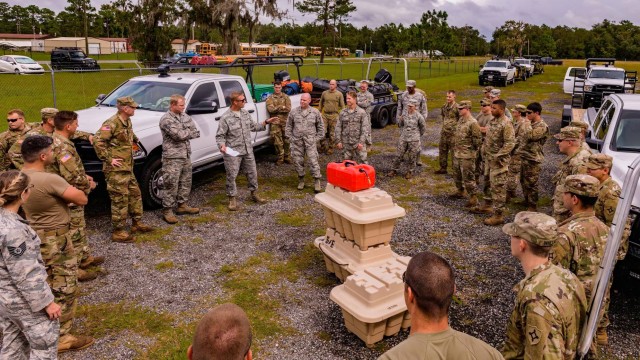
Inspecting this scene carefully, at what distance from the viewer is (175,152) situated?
21.2 feet

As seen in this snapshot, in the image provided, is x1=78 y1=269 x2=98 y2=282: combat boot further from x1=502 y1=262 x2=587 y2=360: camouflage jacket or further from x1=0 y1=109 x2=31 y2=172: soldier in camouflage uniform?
x1=502 y1=262 x2=587 y2=360: camouflage jacket

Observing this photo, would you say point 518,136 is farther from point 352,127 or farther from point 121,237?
point 121,237

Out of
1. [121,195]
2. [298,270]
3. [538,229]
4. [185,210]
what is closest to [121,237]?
[121,195]

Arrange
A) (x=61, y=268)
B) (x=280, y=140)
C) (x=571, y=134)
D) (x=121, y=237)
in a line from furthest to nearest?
(x=280, y=140) < (x=121, y=237) < (x=571, y=134) < (x=61, y=268)

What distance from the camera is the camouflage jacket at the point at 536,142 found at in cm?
682

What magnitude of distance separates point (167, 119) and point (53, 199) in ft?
9.31

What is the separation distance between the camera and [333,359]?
3.80 meters

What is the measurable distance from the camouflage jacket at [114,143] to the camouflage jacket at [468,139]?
5220mm

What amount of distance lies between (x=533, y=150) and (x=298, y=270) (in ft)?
14.1

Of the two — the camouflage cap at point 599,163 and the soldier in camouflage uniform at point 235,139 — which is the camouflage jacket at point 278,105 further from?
the camouflage cap at point 599,163

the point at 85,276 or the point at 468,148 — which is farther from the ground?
the point at 468,148

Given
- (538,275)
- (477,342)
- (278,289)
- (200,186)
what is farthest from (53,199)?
(200,186)

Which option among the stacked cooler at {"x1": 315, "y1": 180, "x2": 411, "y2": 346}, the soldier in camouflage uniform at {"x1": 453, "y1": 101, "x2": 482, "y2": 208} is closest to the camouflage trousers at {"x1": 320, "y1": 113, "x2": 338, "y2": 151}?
the soldier in camouflage uniform at {"x1": 453, "y1": 101, "x2": 482, "y2": 208}

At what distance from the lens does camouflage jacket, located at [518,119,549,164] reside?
22.4 ft
